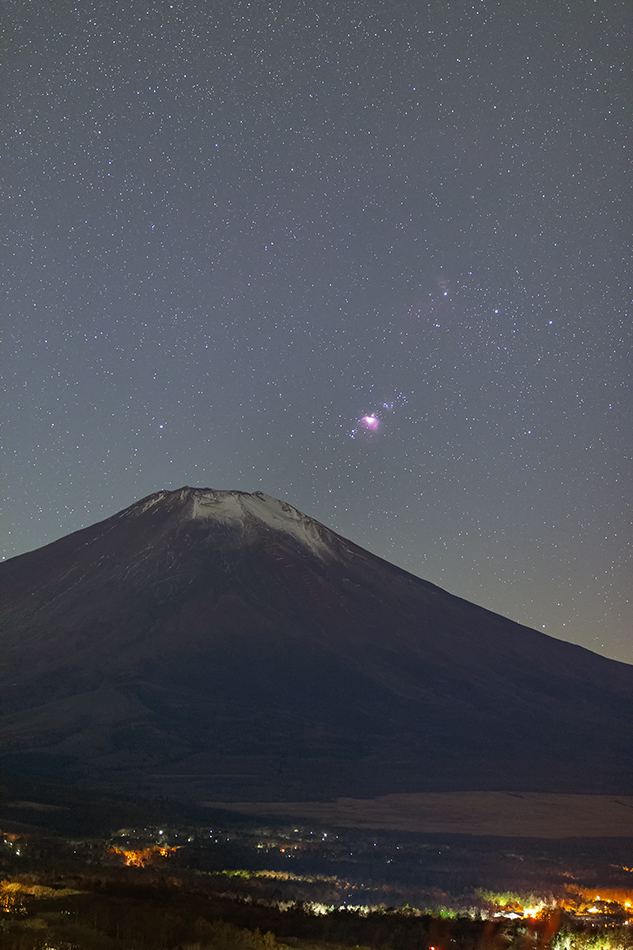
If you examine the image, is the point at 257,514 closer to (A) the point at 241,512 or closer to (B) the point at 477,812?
(A) the point at 241,512

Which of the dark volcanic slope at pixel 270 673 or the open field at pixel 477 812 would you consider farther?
the dark volcanic slope at pixel 270 673

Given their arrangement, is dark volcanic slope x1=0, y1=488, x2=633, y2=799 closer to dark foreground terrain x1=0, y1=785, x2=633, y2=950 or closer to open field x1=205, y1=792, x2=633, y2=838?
open field x1=205, y1=792, x2=633, y2=838

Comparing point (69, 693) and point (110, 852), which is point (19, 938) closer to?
point (110, 852)

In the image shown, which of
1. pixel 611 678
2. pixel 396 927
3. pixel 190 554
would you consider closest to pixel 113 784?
pixel 396 927

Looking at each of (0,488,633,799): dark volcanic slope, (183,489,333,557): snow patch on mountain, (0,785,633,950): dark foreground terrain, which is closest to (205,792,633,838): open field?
(0,785,633,950): dark foreground terrain

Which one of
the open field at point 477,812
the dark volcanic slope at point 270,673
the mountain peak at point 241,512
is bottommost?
the open field at point 477,812

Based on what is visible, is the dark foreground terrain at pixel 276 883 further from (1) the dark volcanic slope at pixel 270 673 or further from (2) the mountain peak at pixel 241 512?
(2) the mountain peak at pixel 241 512

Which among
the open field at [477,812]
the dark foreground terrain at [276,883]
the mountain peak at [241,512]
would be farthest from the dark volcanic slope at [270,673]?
the dark foreground terrain at [276,883]
